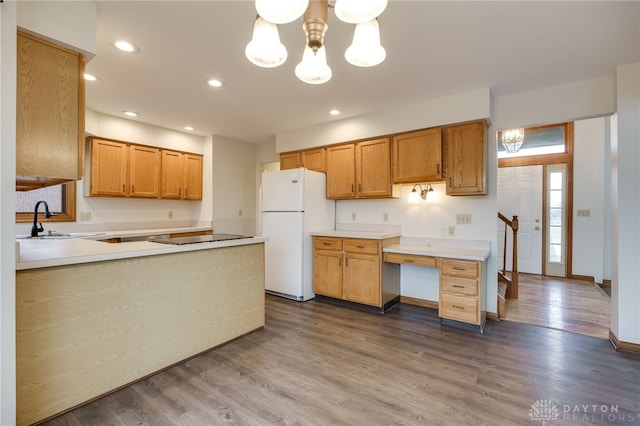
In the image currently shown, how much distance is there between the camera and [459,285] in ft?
9.63

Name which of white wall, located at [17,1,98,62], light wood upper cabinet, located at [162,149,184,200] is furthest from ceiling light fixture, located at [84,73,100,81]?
light wood upper cabinet, located at [162,149,184,200]

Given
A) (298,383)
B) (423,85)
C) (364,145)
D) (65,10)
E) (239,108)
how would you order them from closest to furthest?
(65,10)
(298,383)
(423,85)
(239,108)
(364,145)

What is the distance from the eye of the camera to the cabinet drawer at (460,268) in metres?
2.86

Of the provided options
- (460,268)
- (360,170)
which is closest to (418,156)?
(360,170)

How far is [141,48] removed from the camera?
230 cm

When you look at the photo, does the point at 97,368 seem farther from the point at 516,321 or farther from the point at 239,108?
the point at 516,321

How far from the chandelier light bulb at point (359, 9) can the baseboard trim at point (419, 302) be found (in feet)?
10.8

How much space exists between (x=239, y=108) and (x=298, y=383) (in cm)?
306

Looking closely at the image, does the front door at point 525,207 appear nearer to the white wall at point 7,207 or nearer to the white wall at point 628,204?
the white wall at point 628,204

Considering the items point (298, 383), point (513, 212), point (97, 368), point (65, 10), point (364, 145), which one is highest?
point (65, 10)

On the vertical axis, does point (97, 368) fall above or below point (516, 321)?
above

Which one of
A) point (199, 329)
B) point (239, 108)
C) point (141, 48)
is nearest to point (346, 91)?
point (239, 108)

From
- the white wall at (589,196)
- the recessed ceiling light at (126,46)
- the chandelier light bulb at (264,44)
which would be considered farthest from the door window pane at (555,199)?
the recessed ceiling light at (126,46)

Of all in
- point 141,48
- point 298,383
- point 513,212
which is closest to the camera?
point 298,383
